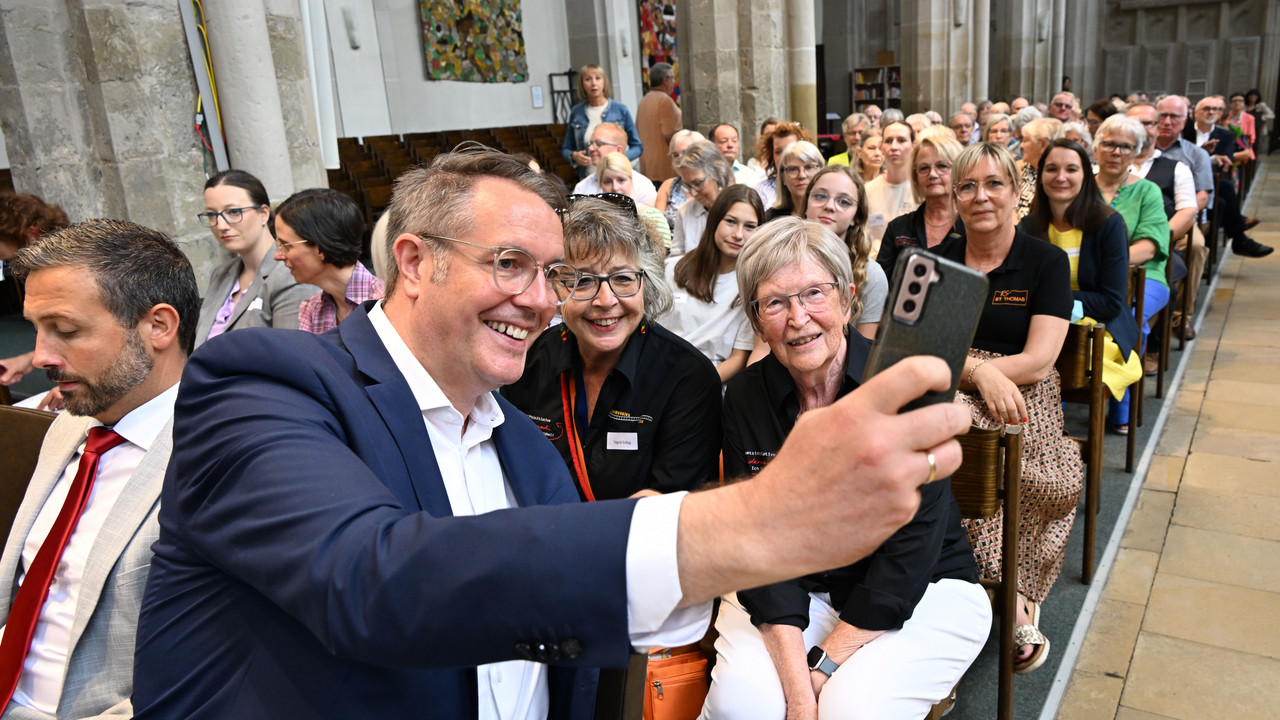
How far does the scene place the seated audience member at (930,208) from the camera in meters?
3.97

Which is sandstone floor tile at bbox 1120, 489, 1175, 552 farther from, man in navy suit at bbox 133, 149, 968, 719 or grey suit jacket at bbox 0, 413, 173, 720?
grey suit jacket at bbox 0, 413, 173, 720

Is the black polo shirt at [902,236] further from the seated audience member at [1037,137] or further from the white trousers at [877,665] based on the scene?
the white trousers at [877,665]

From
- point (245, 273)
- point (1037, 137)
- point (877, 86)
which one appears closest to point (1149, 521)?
point (1037, 137)

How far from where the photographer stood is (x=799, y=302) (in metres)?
2.08

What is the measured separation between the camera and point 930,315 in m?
Answer: 0.70

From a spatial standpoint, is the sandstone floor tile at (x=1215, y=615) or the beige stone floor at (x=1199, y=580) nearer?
the beige stone floor at (x=1199, y=580)

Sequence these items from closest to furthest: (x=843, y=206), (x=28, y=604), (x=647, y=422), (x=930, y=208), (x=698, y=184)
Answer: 1. (x=28, y=604)
2. (x=647, y=422)
3. (x=843, y=206)
4. (x=930, y=208)
5. (x=698, y=184)

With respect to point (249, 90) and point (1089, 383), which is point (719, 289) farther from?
point (249, 90)

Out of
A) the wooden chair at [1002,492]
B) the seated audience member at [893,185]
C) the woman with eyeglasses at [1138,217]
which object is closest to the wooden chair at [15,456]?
the wooden chair at [1002,492]

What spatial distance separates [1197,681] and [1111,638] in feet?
0.92

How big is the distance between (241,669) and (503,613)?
52 centimetres

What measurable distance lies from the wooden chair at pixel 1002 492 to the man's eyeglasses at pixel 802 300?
0.49 metres

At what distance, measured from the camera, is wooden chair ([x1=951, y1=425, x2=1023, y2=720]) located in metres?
2.13

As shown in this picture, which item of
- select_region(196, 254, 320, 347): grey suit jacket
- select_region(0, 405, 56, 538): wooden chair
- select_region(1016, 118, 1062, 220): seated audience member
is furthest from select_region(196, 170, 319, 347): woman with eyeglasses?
select_region(1016, 118, 1062, 220): seated audience member
